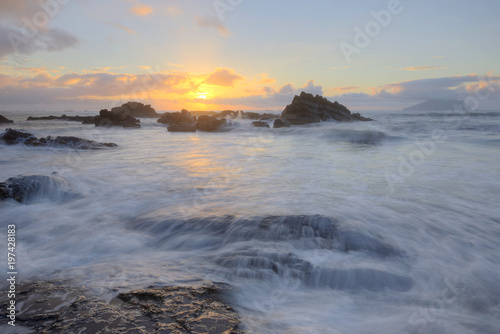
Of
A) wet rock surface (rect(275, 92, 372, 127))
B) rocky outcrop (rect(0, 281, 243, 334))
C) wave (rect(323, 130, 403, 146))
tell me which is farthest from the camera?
wet rock surface (rect(275, 92, 372, 127))

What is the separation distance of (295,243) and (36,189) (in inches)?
237

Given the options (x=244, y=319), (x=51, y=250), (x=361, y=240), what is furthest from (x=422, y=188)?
(x=51, y=250)

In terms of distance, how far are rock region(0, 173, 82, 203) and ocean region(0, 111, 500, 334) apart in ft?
0.25

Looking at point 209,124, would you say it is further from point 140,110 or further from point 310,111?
point 140,110

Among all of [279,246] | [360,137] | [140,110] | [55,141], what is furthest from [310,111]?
[140,110]

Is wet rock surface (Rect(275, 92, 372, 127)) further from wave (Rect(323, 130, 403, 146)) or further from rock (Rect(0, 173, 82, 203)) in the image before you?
rock (Rect(0, 173, 82, 203))

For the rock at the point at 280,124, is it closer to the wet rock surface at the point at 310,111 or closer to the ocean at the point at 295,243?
the wet rock surface at the point at 310,111

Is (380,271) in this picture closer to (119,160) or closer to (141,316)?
(141,316)

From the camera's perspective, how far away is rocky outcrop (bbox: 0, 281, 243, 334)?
2.32 m

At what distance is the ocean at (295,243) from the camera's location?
9.98 ft

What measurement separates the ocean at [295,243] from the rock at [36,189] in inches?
3.0

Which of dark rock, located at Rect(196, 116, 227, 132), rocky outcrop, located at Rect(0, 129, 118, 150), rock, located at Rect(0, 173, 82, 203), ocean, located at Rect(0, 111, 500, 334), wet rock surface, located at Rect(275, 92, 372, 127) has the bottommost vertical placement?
ocean, located at Rect(0, 111, 500, 334)

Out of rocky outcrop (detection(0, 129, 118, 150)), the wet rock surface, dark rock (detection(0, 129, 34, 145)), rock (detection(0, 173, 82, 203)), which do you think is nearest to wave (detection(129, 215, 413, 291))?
rock (detection(0, 173, 82, 203))

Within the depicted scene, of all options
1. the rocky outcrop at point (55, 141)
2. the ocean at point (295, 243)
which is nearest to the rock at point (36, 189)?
the ocean at point (295, 243)
